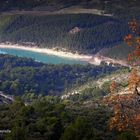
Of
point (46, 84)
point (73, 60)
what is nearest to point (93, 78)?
point (46, 84)

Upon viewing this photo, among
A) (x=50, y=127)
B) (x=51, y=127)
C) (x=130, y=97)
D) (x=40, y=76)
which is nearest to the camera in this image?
(x=130, y=97)

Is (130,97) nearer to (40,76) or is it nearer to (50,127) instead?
(50,127)

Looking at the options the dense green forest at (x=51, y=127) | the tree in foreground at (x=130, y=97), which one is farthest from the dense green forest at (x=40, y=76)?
the tree in foreground at (x=130, y=97)

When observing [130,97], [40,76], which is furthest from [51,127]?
[40,76]

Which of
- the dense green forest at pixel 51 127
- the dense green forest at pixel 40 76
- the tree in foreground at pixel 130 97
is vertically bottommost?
the dense green forest at pixel 40 76

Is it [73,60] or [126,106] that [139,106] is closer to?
[126,106]

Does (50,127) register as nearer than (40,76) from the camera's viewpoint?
Yes

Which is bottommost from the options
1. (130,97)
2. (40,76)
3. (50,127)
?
(40,76)

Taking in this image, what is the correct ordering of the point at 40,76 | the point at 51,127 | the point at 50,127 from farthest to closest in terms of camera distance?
the point at 40,76 < the point at 50,127 < the point at 51,127

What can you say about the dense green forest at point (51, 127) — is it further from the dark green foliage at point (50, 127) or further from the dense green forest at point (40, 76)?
the dense green forest at point (40, 76)
